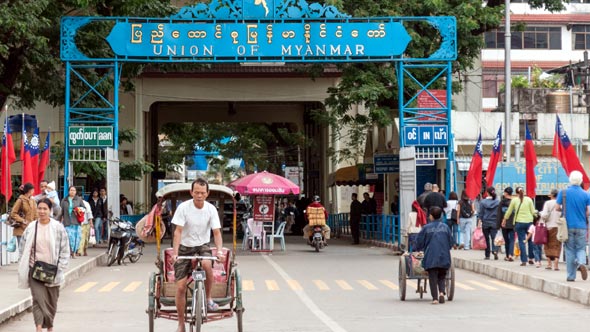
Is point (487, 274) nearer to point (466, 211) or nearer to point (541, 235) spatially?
point (541, 235)

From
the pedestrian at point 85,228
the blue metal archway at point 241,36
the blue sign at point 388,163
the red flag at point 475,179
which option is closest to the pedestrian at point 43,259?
the pedestrian at point 85,228

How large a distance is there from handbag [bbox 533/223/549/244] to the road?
50.0 inches

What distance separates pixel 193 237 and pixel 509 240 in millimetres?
14868

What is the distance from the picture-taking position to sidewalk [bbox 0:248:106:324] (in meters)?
15.3

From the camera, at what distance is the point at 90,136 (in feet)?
106

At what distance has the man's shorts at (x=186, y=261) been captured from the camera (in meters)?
11.9

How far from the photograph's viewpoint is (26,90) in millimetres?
34188

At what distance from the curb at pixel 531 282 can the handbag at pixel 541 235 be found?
795mm

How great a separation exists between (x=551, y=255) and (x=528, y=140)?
19.4 feet

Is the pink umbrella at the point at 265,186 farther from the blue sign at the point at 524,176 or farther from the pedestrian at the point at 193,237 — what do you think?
the pedestrian at the point at 193,237

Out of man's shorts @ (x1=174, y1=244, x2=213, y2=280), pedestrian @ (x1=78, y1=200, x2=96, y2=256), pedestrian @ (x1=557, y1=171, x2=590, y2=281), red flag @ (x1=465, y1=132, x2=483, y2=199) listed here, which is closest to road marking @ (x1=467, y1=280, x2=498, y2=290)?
pedestrian @ (x1=557, y1=171, x2=590, y2=281)

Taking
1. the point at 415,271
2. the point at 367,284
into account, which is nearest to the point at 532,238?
the point at 367,284

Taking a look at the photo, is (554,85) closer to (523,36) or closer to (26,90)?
(523,36)

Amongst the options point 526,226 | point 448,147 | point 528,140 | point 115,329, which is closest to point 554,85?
point 448,147
